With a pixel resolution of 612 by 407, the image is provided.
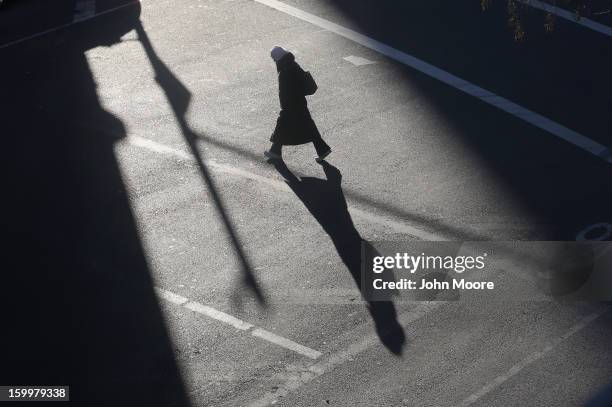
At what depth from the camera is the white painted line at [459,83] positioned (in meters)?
13.8

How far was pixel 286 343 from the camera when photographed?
9781 millimetres

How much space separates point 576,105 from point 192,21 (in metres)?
7.55

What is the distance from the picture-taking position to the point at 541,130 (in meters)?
14.1

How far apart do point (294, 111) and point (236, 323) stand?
158 inches

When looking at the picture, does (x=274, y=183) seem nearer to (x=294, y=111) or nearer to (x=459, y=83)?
(x=294, y=111)

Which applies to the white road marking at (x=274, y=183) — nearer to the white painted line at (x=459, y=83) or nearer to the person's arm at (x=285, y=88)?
the person's arm at (x=285, y=88)

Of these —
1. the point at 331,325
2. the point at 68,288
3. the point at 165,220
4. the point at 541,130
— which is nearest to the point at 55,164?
the point at 165,220

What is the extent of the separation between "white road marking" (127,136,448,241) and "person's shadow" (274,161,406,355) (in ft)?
0.52

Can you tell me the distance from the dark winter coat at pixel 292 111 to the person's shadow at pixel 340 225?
16.0 inches

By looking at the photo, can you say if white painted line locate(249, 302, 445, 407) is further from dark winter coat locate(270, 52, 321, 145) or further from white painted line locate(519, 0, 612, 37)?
white painted line locate(519, 0, 612, 37)

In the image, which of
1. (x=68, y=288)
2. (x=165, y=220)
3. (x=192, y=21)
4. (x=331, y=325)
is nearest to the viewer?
(x=331, y=325)

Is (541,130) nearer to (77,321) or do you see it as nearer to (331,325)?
(331,325)

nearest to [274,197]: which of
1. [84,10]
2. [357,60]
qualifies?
[357,60]

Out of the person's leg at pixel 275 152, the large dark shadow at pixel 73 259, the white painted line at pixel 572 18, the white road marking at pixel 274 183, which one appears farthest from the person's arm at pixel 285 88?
the white painted line at pixel 572 18
